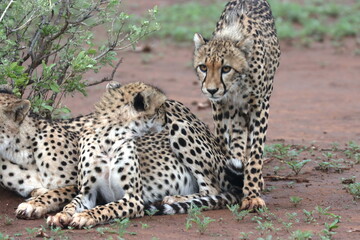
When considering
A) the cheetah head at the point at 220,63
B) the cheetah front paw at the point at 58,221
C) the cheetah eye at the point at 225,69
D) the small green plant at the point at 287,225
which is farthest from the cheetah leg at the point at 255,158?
the cheetah front paw at the point at 58,221

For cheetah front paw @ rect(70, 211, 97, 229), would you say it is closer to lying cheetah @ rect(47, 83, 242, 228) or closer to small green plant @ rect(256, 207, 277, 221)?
lying cheetah @ rect(47, 83, 242, 228)

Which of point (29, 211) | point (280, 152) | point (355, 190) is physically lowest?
point (29, 211)

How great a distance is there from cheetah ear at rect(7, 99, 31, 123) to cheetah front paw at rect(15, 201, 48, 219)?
0.65 metres

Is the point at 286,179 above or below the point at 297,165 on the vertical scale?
below

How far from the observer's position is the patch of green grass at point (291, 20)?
50.2 ft

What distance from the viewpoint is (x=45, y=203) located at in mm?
5488

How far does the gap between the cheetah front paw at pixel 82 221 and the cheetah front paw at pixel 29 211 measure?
411 millimetres

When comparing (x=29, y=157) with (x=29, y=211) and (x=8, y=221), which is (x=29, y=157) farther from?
(x=8, y=221)

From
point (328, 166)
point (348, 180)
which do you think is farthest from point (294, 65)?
point (348, 180)

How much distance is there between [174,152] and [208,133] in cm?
48

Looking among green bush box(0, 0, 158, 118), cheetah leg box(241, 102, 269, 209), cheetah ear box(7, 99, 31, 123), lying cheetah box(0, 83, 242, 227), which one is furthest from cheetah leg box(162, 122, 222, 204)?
cheetah ear box(7, 99, 31, 123)

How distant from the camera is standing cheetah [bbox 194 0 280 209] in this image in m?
5.95

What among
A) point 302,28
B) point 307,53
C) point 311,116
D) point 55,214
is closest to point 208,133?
point 55,214

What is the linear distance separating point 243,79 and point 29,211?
190cm
